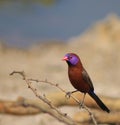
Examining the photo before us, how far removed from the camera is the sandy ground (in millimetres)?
9227

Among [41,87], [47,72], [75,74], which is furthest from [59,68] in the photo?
[75,74]

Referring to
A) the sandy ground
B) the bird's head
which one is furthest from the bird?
the sandy ground

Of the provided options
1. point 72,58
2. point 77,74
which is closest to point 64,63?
point 77,74

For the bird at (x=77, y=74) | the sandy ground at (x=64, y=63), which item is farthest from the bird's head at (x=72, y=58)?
the sandy ground at (x=64, y=63)

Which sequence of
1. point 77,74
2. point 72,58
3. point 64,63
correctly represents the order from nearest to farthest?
1. point 72,58
2. point 77,74
3. point 64,63

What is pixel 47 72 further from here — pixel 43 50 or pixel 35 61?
pixel 43 50

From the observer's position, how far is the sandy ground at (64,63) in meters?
9.23

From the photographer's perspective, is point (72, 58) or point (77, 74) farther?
point (77, 74)

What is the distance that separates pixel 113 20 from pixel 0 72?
11.2ft

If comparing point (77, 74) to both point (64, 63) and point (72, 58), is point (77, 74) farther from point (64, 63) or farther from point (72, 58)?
point (64, 63)

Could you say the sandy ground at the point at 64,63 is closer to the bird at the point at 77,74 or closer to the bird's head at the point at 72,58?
the bird at the point at 77,74

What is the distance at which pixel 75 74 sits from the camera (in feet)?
11.6

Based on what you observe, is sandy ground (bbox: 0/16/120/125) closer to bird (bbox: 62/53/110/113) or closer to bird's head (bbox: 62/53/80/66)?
bird (bbox: 62/53/110/113)

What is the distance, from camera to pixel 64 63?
36.5ft
